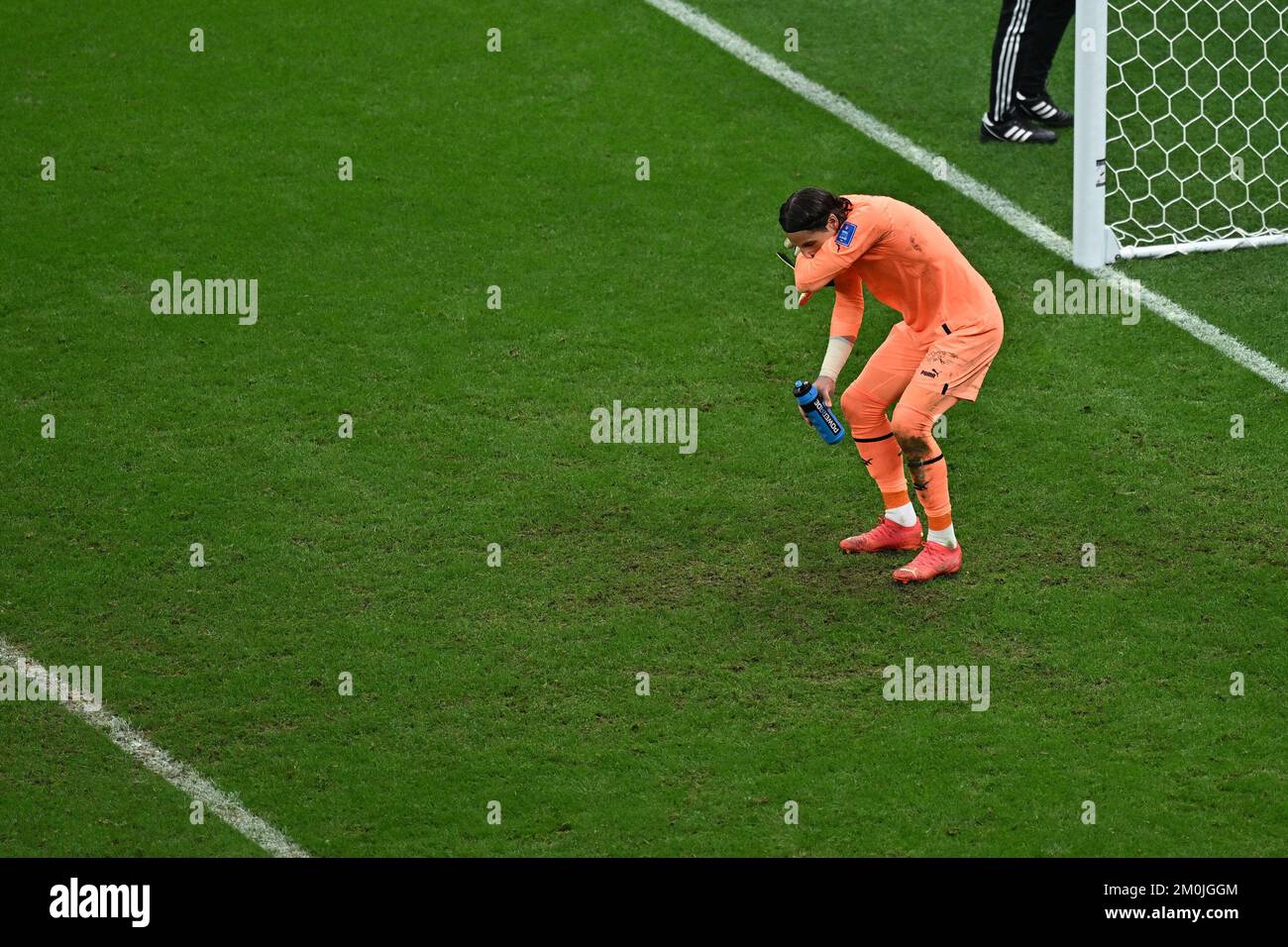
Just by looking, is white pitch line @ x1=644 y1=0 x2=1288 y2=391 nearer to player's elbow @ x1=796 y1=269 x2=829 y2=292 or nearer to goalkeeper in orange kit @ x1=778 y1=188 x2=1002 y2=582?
goalkeeper in orange kit @ x1=778 y1=188 x2=1002 y2=582

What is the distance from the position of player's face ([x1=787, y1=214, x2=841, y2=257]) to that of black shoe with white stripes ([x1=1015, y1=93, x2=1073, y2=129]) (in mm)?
4507

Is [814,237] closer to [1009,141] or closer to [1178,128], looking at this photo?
[1009,141]

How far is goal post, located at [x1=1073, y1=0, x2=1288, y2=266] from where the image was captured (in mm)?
9812

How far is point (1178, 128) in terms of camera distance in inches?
434

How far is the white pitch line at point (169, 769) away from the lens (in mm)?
6164

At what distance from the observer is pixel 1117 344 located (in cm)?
927

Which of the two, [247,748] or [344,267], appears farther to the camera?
[344,267]

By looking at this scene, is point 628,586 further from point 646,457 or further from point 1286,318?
point 1286,318

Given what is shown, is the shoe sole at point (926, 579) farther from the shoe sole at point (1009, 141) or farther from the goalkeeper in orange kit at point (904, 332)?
the shoe sole at point (1009, 141)

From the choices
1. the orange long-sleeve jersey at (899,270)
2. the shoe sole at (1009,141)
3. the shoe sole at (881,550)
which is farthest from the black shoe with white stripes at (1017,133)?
the shoe sole at (881,550)

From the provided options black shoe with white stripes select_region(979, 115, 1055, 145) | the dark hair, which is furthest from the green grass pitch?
the dark hair

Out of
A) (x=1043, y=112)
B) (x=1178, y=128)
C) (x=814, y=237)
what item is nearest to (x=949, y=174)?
(x=1043, y=112)

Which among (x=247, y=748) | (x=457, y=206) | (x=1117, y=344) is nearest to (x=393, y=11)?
(x=457, y=206)

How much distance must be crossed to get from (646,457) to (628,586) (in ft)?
3.71
